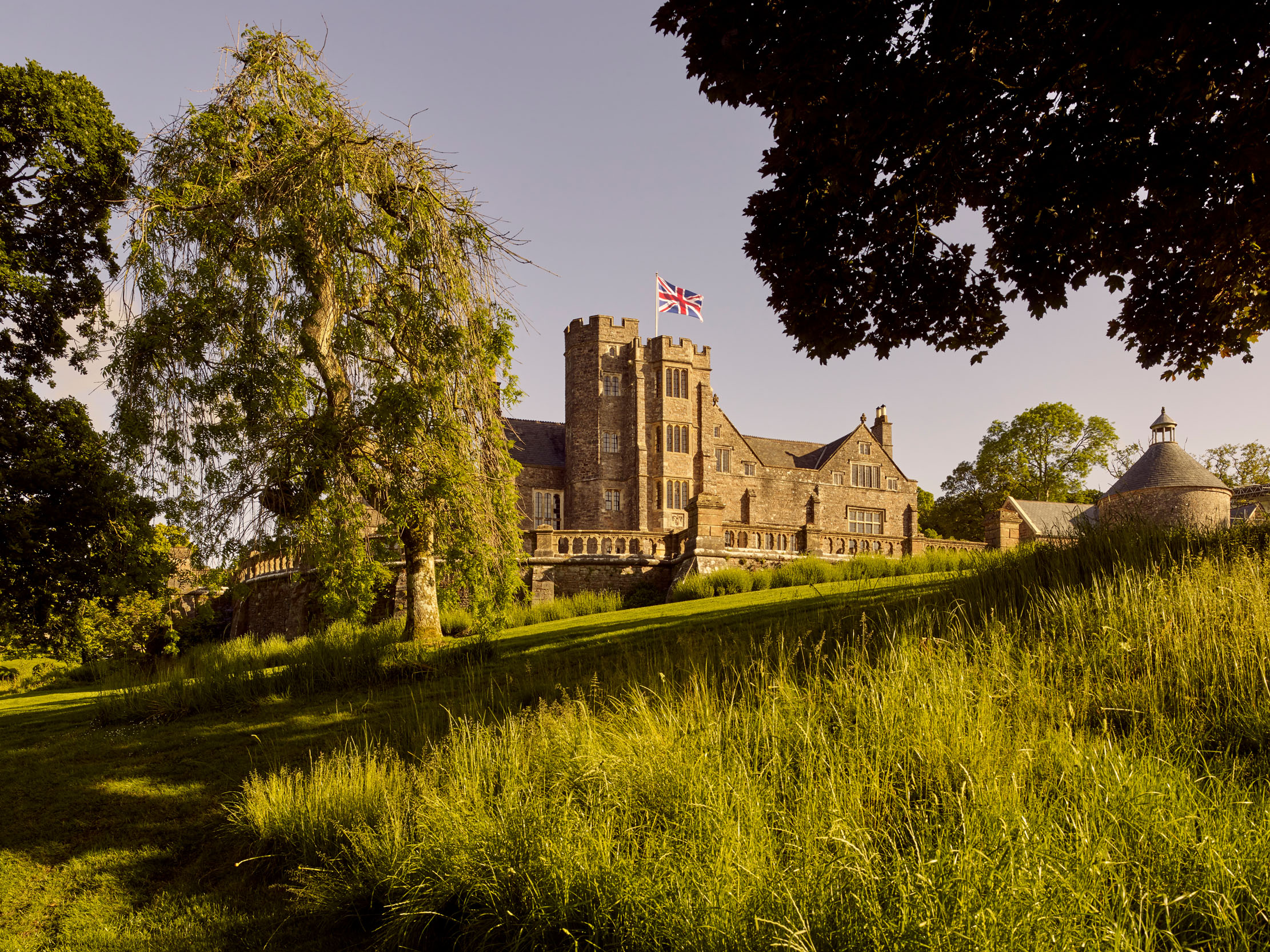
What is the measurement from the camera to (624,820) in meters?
4.29

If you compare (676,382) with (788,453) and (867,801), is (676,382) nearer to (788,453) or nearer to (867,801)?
(788,453)

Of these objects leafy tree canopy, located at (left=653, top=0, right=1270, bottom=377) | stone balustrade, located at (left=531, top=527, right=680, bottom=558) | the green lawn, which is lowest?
the green lawn

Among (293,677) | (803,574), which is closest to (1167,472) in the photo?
(803,574)

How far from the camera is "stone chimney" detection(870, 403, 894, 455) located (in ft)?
164

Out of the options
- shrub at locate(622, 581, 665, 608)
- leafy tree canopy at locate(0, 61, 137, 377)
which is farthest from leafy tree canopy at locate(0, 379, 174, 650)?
shrub at locate(622, 581, 665, 608)

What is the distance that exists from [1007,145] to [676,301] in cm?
3448

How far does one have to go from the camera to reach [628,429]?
4019cm

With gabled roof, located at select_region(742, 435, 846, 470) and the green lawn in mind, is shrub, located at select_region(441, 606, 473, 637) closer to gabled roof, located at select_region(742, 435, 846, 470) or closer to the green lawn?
the green lawn

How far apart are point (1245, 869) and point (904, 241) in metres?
6.09

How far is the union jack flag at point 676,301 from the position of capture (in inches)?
1574

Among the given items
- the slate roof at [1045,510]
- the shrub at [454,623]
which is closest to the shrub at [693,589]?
the shrub at [454,623]

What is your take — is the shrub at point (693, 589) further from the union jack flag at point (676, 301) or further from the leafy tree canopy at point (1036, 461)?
the leafy tree canopy at point (1036, 461)

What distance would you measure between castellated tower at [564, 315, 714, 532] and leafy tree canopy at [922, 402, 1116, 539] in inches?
802

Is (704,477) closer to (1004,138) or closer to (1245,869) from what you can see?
(1004,138)
